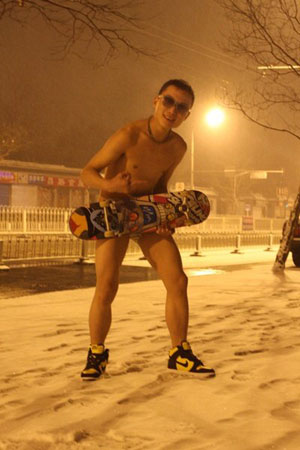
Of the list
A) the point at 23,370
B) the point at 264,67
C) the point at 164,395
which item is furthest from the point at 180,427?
the point at 264,67

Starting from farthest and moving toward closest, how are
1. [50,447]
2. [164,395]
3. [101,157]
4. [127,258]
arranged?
1. [127,258]
2. [101,157]
3. [164,395]
4. [50,447]

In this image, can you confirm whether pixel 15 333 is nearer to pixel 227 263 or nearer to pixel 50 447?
pixel 50 447

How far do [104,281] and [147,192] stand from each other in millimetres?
705

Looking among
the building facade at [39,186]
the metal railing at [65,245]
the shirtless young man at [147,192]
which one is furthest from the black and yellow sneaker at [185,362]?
the building facade at [39,186]

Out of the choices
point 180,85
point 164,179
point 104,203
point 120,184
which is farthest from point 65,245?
point 120,184

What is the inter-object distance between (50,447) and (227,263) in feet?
48.3

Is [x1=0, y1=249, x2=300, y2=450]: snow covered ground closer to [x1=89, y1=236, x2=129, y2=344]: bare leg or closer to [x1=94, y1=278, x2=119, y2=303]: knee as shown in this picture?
[x1=89, y1=236, x2=129, y2=344]: bare leg

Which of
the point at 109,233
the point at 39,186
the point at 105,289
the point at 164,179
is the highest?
the point at 39,186

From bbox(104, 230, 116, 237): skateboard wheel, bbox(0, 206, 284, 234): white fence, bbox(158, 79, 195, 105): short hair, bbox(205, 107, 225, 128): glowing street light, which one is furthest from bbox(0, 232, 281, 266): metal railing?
bbox(104, 230, 116, 237): skateboard wheel

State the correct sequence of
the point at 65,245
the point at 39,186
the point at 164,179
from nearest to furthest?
the point at 164,179
the point at 65,245
the point at 39,186

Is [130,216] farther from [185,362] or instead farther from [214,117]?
[214,117]

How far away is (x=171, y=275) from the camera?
454cm

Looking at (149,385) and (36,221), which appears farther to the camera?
(36,221)

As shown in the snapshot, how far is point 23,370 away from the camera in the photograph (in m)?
4.57
